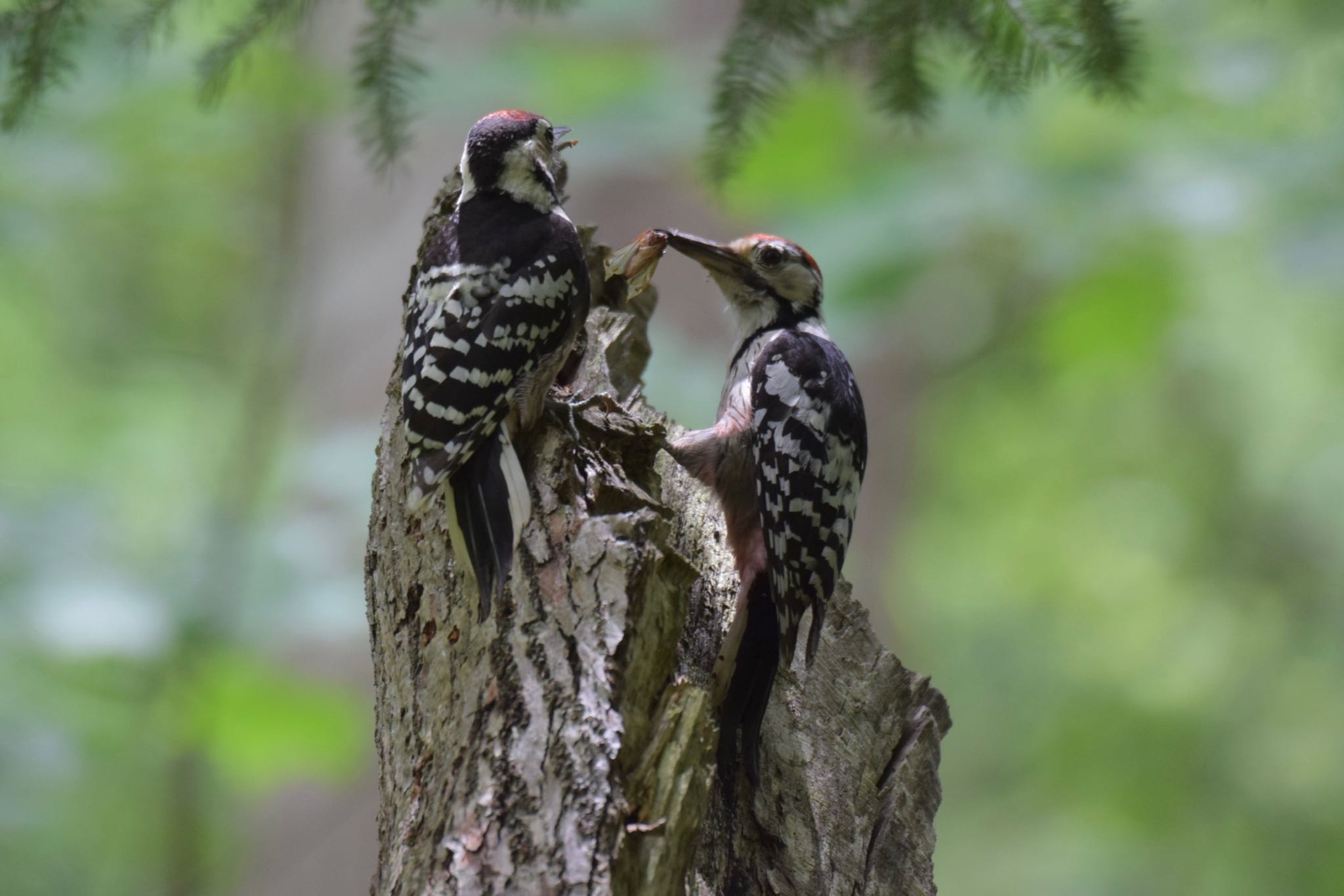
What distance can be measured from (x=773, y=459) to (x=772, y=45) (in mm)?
979

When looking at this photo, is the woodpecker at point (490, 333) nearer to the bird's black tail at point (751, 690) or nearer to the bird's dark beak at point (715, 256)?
the bird's dark beak at point (715, 256)

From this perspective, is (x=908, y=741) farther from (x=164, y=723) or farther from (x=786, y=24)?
(x=164, y=723)

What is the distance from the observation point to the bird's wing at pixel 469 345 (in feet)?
7.16

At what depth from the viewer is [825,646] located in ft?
8.82

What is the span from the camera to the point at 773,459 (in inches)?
110

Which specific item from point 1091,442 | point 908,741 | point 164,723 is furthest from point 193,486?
point 1091,442

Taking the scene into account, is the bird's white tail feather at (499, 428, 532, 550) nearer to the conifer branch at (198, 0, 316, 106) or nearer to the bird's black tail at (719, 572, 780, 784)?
the bird's black tail at (719, 572, 780, 784)

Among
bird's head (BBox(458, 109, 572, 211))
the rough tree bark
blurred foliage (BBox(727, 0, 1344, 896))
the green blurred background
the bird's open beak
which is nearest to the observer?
the rough tree bark

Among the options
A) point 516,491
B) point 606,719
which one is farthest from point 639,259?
point 606,719

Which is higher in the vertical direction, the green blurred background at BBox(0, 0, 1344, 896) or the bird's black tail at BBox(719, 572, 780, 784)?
the green blurred background at BBox(0, 0, 1344, 896)

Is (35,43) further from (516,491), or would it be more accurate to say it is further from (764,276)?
(764,276)

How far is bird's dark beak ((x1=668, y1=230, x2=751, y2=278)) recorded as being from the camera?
322cm

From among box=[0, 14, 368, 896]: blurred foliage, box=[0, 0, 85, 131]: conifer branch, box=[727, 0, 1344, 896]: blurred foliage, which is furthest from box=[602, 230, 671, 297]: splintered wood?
box=[0, 14, 368, 896]: blurred foliage

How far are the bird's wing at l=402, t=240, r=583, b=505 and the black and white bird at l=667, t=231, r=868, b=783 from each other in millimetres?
655
